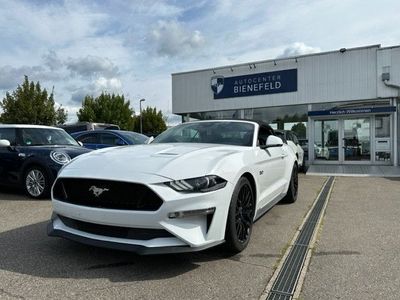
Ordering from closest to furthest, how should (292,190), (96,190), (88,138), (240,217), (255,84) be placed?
(96,190) < (240,217) < (292,190) < (88,138) < (255,84)

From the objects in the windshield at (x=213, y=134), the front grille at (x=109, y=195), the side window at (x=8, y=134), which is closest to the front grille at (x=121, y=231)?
the front grille at (x=109, y=195)

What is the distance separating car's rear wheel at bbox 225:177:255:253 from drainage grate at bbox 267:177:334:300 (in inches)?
19.9

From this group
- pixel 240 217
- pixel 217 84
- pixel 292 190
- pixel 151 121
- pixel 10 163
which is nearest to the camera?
pixel 240 217

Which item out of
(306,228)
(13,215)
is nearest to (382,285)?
(306,228)

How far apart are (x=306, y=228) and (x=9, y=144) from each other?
6088 mm

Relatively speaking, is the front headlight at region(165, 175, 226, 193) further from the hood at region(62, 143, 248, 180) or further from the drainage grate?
the drainage grate

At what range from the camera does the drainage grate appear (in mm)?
3227

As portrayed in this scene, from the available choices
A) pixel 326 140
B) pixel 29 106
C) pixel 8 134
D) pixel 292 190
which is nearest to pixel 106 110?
pixel 29 106

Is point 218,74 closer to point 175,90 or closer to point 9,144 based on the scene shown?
point 175,90

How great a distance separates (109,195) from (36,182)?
458 centimetres

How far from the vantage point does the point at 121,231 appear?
140 inches

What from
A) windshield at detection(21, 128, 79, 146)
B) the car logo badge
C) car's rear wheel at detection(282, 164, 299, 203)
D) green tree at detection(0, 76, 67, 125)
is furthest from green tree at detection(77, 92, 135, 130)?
car's rear wheel at detection(282, 164, 299, 203)

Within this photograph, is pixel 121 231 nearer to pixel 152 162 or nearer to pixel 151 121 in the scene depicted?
pixel 152 162

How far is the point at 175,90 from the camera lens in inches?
810
